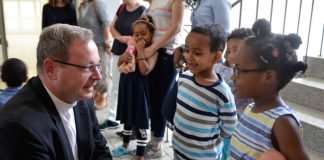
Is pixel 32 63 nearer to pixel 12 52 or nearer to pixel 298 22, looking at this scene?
pixel 12 52

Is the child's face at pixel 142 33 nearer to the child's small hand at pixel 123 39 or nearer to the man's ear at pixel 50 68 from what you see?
the child's small hand at pixel 123 39

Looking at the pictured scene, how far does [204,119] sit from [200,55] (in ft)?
1.03

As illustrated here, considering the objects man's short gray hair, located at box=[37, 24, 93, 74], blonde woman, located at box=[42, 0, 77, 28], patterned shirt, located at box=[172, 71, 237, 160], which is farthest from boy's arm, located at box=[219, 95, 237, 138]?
blonde woman, located at box=[42, 0, 77, 28]

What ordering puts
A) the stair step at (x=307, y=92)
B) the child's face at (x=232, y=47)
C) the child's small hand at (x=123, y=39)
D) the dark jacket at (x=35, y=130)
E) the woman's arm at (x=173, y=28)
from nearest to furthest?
the dark jacket at (x=35, y=130)
the child's face at (x=232, y=47)
the woman's arm at (x=173, y=28)
the child's small hand at (x=123, y=39)
the stair step at (x=307, y=92)

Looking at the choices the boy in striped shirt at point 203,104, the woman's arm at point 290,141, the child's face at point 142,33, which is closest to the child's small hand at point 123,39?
the child's face at point 142,33

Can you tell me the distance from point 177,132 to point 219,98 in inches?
Result: 11.4

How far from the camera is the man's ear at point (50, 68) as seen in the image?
1107mm

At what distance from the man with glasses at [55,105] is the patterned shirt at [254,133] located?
0.59 metres

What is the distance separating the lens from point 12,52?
4.80 meters

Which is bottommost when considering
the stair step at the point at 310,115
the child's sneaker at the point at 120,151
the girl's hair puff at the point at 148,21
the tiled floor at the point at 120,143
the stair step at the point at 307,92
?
the tiled floor at the point at 120,143

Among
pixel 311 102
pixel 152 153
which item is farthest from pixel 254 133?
pixel 311 102

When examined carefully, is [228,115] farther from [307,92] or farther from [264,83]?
[307,92]

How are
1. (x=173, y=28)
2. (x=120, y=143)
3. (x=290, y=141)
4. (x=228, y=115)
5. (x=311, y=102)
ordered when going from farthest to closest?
(x=120, y=143) → (x=311, y=102) → (x=173, y=28) → (x=228, y=115) → (x=290, y=141)

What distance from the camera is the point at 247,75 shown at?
115cm
